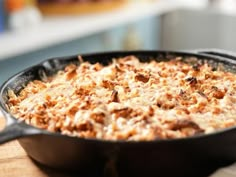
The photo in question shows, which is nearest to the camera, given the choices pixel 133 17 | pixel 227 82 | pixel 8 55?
pixel 227 82

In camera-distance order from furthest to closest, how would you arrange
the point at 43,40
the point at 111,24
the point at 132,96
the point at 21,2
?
the point at 111,24 < the point at 21,2 < the point at 43,40 < the point at 132,96

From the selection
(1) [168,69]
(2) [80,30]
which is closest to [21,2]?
(2) [80,30]

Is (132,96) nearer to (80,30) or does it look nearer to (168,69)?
(168,69)

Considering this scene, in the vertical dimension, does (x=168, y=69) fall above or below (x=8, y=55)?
above

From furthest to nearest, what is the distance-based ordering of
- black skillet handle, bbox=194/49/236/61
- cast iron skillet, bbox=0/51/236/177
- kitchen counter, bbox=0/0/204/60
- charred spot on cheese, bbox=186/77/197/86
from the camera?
kitchen counter, bbox=0/0/204/60, black skillet handle, bbox=194/49/236/61, charred spot on cheese, bbox=186/77/197/86, cast iron skillet, bbox=0/51/236/177

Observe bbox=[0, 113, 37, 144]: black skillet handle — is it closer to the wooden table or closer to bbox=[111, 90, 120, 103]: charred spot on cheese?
the wooden table

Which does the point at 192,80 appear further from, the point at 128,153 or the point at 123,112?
the point at 128,153

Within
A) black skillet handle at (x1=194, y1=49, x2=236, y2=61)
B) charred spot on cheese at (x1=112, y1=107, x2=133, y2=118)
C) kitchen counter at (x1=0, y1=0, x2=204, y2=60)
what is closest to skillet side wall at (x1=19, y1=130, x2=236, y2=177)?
charred spot on cheese at (x1=112, y1=107, x2=133, y2=118)
